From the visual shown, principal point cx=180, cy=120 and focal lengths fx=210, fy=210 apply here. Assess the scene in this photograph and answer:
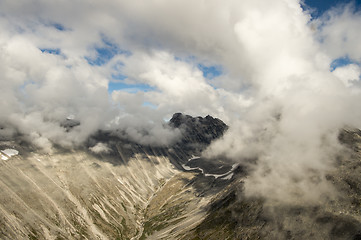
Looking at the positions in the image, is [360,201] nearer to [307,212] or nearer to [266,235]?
[307,212]

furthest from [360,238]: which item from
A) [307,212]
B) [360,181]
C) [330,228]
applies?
[360,181]

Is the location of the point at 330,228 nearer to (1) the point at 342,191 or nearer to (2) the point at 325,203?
(2) the point at 325,203

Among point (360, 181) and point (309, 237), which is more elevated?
point (360, 181)

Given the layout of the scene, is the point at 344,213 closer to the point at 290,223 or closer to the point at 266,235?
the point at 290,223

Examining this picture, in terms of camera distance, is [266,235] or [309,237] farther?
[266,235]

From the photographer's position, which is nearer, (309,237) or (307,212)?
(309,237)

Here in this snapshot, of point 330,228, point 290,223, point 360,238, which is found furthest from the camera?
point 290,223

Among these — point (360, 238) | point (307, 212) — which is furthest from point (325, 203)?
point (360, 238)

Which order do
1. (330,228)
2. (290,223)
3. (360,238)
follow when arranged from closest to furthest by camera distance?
1. (360,238)
2. (330,228)
3. (290,223)
